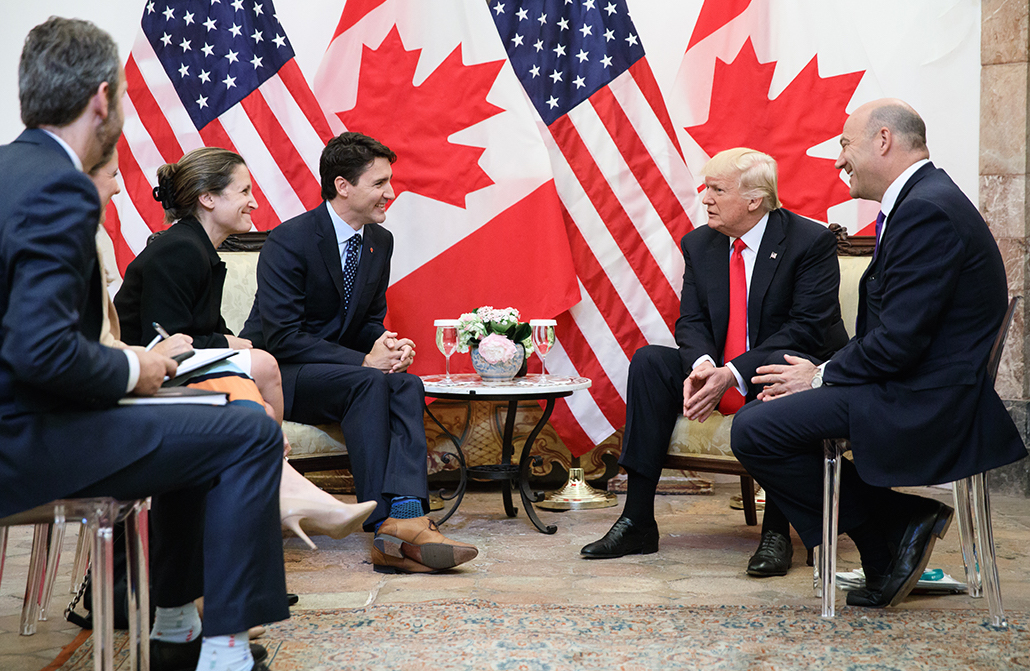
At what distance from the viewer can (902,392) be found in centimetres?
233

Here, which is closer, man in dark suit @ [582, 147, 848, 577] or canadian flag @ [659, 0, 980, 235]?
man in dark suit @ [582, 147, 848, 577]

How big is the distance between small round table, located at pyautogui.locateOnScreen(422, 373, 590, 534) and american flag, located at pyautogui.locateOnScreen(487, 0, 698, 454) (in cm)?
57

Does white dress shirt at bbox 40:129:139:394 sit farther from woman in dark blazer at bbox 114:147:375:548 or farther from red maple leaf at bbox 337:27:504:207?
red maple leaf at bbox 337:27:504:207

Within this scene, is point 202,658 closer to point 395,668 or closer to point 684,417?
point 395,668

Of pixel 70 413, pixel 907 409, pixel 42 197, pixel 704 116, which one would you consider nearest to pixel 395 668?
pixel 70 413

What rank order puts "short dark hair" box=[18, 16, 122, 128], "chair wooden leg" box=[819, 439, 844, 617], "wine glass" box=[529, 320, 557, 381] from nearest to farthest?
1. "short dark hair" box=[18, 16, 122, 128]
2. "chair wooden leg" box=[819, 439, 844, 617]
3. "wine glass" box=[529, 320, 557, 381]

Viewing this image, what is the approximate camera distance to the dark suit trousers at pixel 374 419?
2920 mm

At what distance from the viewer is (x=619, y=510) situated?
3.84 meters

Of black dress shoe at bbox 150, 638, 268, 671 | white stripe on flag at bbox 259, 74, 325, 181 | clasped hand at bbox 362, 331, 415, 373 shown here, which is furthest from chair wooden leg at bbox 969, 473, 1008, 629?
white stripe on flag at bbox 259, 74, 325, 181

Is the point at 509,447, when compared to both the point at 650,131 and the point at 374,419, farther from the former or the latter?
the point at 650,131

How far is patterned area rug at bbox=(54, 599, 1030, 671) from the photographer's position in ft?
6.44

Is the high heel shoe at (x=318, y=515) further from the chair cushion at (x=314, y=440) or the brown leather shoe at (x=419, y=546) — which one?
the chair cushion at (x=314, y=440)

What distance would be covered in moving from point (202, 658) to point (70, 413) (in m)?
0.51

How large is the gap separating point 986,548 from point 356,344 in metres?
2.23
